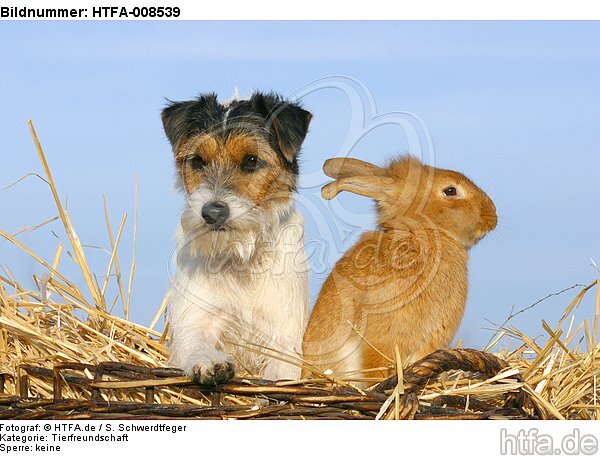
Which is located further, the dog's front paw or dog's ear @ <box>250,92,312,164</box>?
dog's ear @ <box>250,92,312,164</box>

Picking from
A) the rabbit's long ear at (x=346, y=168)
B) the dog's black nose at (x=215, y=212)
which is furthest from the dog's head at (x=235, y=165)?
the rabbit's long ear at (x=346, y=168)

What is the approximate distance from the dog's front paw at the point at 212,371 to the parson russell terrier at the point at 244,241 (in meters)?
0.76

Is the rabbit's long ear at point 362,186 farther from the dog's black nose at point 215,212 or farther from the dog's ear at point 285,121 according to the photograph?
the dog's black nose at point 215,212

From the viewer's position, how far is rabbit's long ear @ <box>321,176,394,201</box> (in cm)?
569

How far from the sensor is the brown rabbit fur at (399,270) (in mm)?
5379

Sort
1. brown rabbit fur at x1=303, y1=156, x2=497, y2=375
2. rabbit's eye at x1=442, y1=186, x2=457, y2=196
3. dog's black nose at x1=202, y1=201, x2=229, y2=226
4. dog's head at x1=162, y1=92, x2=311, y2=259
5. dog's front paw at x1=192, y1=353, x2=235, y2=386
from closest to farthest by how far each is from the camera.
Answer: dog's front paw at x1=192, y1=353, x2=235, y2=386
brown rabbit fur at x1=303, y1=156, x2=497, y2=375
dog's black nose at x1=202, y1=201, x2=229, y2=226
dog's head at x1=162, y1=92, x2=311, y2=259
rabbit's eye at x1=442, y1=186, x2=457, y2=196

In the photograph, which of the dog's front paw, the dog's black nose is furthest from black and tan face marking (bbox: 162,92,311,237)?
the dog's front paw

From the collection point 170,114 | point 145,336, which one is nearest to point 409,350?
point 145,336

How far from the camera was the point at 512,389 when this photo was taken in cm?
481

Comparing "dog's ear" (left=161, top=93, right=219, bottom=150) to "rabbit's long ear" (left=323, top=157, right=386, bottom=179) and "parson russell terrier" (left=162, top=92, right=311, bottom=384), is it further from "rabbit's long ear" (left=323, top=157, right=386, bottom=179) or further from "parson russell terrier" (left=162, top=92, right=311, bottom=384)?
"rabbit's long ear" (left=323, top=157, right=386, bottom=179)

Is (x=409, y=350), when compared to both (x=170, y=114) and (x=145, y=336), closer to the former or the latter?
(x=145, y=336)

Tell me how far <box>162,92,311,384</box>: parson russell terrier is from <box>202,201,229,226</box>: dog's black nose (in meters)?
0.12

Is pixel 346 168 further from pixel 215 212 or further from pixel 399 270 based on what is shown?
pixel 215 212

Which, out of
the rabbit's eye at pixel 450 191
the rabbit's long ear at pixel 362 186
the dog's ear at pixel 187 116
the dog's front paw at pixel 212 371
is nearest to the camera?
the dog's front paw at pixel 212 371
